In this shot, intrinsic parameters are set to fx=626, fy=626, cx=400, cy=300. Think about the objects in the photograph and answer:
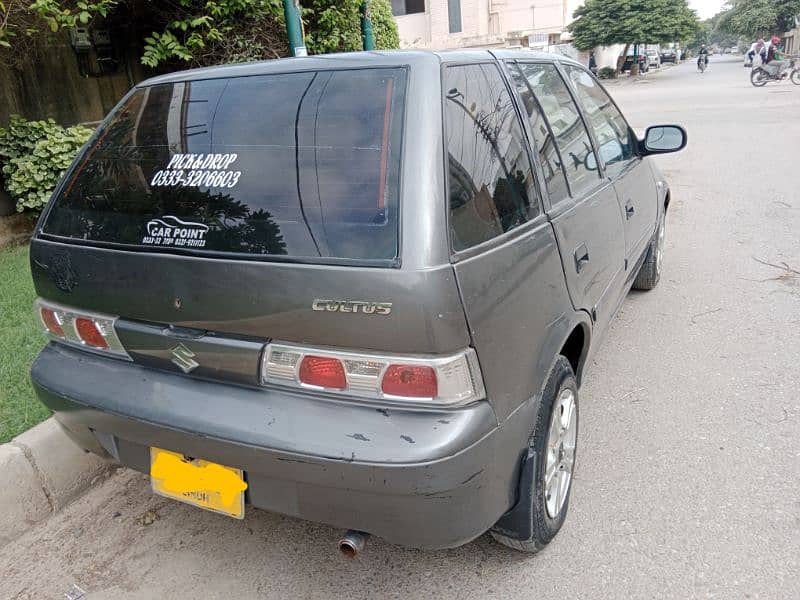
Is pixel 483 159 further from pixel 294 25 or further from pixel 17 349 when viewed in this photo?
pixel 294 25

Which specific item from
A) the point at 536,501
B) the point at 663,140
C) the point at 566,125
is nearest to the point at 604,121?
the point at 663,140

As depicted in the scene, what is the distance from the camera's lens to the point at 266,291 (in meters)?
1.82

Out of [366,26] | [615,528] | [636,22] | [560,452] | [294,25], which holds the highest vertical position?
[636,22]

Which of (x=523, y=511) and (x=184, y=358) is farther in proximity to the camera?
(x=523, y=511)

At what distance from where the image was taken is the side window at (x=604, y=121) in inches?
130

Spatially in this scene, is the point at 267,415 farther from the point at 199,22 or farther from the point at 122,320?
the point at 199,22

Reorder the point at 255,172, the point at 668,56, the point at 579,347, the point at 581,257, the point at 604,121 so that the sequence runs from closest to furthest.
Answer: the point at 255,172
the point at 581,257
the point at 579,347
the point at 604,121
the point at 668,56

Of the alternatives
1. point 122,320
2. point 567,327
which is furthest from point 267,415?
point 567,327

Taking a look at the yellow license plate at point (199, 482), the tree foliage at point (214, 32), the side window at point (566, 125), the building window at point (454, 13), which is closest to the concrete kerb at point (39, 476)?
the yellow license plate at point (199, 482)

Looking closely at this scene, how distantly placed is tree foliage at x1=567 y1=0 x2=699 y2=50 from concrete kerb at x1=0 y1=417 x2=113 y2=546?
124 feet

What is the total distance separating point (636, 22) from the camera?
34.3 metres

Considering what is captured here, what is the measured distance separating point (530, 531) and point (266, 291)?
1211 millimetres

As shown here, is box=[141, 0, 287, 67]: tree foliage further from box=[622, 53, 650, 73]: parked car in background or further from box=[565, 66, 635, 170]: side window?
box=[622, 53, 650, 73]: parked car in background

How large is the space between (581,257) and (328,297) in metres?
1.27
